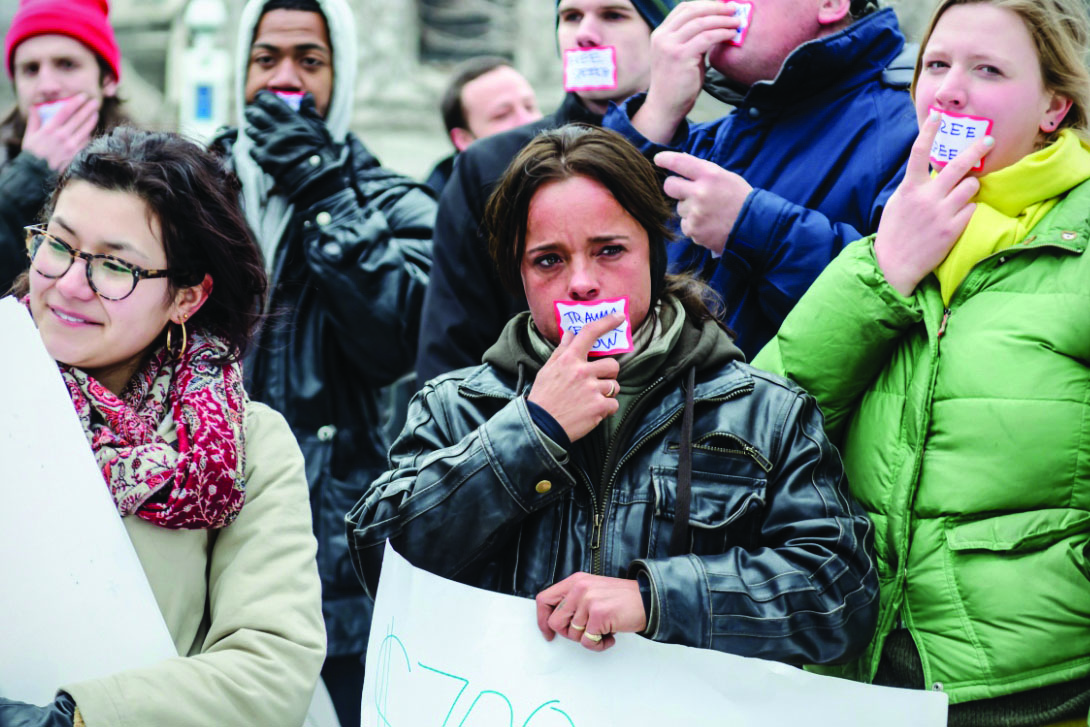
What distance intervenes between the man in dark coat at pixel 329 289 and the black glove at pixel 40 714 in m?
1.54

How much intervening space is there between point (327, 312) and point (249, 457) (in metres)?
1.35

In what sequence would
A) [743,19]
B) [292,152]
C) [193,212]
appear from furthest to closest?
[292,152], [743,19], [193,212]

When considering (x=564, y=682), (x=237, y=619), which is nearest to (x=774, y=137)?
(x=564, y=682)

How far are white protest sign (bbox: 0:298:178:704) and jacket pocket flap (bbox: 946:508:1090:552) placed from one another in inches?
57.1

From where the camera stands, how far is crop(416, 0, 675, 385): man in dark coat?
3.75 metres

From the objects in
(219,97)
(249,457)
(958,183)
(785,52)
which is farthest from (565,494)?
(219,97)

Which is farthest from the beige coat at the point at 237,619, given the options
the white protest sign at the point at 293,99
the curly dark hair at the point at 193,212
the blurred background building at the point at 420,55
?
the blurred background building at the point at 420,55

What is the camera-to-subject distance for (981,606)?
237 centimetres

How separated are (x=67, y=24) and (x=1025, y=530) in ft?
11.8

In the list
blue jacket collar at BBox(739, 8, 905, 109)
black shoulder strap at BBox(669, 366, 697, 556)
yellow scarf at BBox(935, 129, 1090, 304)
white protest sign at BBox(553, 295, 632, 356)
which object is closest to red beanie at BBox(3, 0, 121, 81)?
blue jacket collar at BBox(739, 8, 905, 109)

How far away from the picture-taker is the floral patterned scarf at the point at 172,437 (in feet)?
8.54

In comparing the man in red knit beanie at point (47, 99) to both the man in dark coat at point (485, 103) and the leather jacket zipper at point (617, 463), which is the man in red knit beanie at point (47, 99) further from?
the leather jacket zipper at point (617, 463)

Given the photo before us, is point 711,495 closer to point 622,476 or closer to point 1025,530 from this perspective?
point 622,476

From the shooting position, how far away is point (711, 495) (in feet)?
8.13
